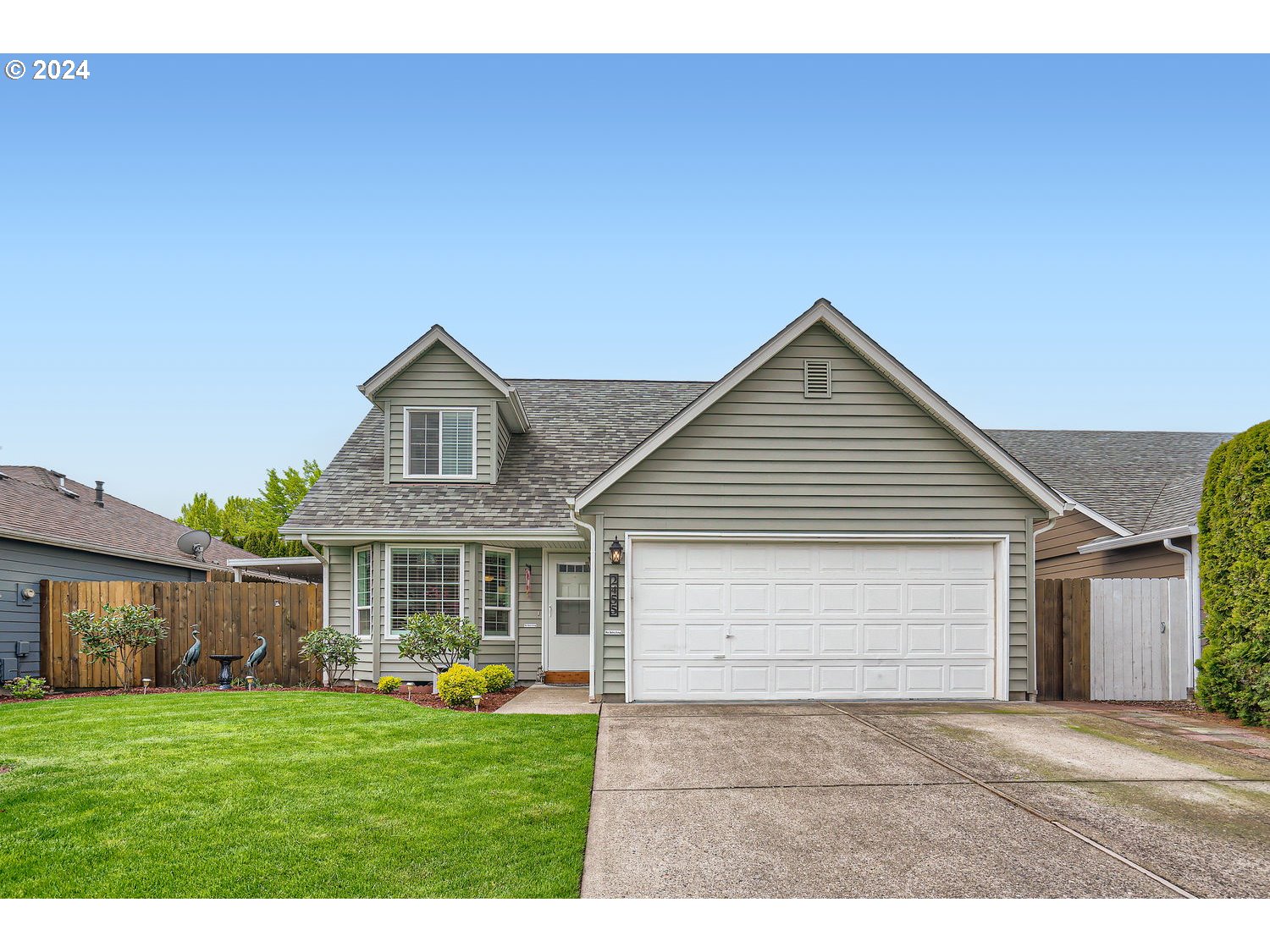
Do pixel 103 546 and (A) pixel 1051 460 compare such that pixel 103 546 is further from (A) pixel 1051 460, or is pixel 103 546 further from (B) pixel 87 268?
(A) pixel 1051 460

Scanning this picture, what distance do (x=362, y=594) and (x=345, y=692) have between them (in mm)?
1896

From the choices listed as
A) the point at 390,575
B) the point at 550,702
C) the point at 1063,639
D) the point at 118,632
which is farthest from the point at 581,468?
the point at 1063,639

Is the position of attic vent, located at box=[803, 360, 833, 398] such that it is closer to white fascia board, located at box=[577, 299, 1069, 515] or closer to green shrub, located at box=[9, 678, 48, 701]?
white fascia board, located at box=[577, 299, 1069, 515]

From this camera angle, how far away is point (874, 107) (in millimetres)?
13797

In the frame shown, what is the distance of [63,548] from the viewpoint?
15.2 metres

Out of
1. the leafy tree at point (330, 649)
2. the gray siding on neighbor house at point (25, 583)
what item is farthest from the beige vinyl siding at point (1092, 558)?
the gray siding on neighbor house at point (25, 583)

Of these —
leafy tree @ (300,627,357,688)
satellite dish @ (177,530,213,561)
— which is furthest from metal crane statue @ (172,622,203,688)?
satellite dish @ (177,530,213,561)

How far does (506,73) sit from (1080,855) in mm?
12315

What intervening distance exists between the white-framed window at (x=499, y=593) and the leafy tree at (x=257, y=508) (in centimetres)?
2503

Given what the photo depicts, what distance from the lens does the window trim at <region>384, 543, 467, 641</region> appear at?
1357 cm

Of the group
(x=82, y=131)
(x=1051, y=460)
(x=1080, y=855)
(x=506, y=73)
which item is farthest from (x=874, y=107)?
(x=82, y=131)

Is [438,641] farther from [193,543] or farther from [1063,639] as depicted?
[193,543]

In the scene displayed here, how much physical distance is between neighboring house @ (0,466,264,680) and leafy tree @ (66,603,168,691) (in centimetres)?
97
